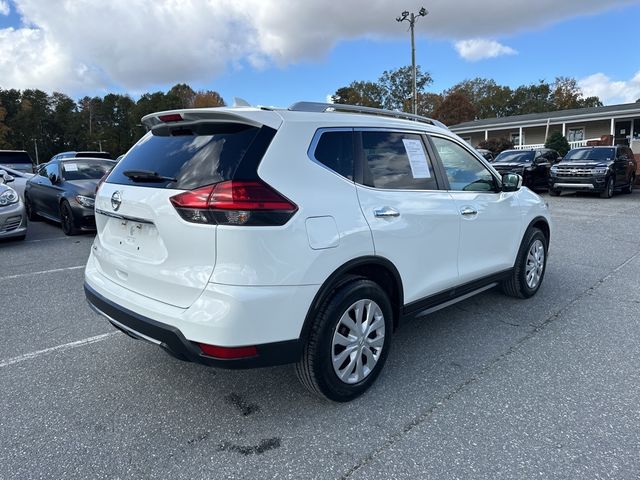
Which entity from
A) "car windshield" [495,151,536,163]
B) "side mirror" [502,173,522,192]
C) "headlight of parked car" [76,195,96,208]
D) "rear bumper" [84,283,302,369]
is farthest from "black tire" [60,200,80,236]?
"car windshield" [495,151,536,163]

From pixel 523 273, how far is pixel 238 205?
3.53m

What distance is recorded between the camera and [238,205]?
2.28m

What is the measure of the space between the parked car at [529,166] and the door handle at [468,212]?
45.1 ft

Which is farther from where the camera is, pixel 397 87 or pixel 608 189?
pixel 397 87

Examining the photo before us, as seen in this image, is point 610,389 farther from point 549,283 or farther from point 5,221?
point 5,221

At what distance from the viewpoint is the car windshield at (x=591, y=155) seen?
51.3 ft

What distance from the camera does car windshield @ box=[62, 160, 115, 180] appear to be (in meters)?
9.01

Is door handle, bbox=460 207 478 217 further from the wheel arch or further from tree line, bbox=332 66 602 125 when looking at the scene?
tree line, bbox=332 66 602 125

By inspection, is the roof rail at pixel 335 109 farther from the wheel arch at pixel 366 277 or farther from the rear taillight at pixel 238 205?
the wheel arch at pixel 366 277

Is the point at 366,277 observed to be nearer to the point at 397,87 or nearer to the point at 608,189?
the point at 608,189

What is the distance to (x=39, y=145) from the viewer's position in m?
76.6

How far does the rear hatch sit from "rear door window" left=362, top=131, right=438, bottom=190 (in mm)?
752

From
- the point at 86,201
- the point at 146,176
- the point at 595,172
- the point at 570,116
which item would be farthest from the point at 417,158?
the point at 570,116

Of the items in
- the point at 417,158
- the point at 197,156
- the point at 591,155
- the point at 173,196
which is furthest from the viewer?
the point at 591,155
